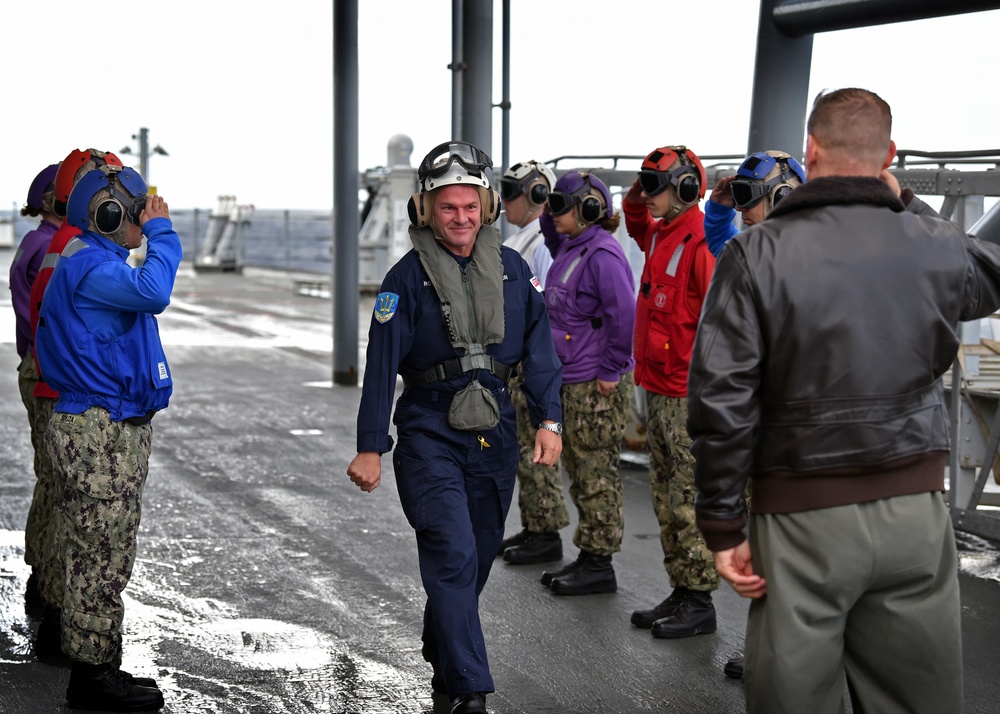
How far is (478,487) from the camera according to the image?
4.67 meters

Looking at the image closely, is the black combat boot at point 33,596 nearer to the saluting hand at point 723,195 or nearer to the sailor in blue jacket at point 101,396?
the sailor in blue jacket at point 101,396

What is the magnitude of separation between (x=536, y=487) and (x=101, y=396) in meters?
2.87

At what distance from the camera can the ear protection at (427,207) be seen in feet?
15.2

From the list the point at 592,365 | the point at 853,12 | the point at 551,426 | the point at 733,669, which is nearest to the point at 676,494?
the point at 733,669

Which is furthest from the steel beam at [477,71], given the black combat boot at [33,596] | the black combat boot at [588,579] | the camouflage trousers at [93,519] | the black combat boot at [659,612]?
the camouflage trousers at [93,519]

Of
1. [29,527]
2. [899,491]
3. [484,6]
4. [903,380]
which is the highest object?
[484,6]

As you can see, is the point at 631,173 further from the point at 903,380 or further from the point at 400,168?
the point at 400,168

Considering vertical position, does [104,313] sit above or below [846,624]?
above

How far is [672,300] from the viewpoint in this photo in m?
5.51

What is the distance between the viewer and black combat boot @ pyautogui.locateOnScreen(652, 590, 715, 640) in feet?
18.3

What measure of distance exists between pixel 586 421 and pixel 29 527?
8.95ft

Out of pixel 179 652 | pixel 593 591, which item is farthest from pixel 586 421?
pixel 179 652

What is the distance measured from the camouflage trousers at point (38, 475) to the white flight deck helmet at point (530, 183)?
9.26 ft

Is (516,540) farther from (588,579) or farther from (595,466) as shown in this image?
(595,466)
